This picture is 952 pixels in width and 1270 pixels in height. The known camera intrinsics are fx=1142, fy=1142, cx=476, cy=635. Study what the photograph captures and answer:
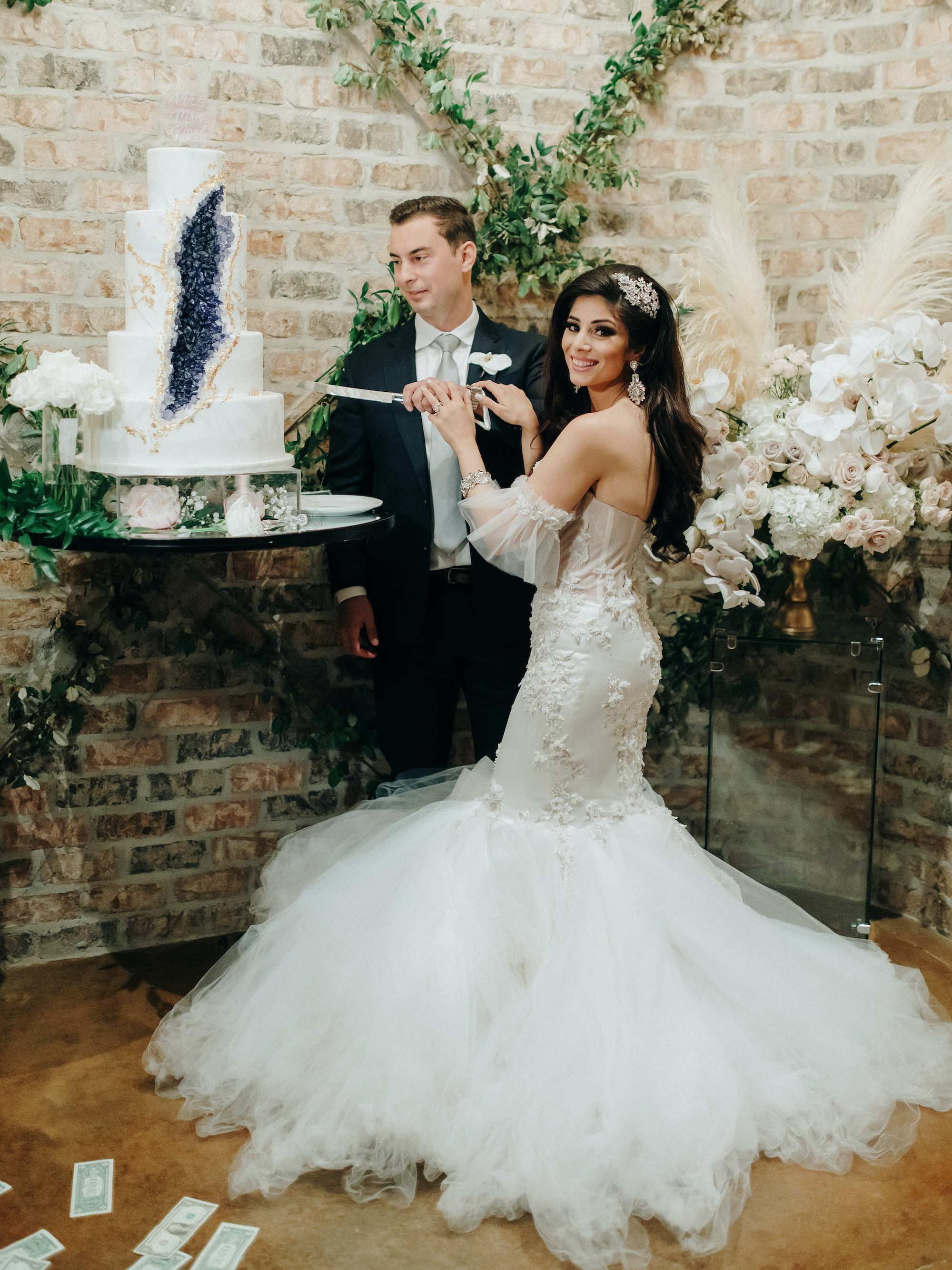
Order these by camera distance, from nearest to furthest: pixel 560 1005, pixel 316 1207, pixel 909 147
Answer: pixel 316 1207 < pixel 560 1005 < pixel 909 147

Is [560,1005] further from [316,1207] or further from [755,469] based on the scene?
[755,469]

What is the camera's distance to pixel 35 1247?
6.81 feet

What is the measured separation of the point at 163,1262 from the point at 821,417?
2.38m

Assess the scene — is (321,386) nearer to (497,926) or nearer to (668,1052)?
(497,926)

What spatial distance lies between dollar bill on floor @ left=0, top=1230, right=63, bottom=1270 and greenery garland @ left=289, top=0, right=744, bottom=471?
6.42 ft

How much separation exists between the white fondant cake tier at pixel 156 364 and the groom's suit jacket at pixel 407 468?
0.47 meters

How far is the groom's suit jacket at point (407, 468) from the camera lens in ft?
9.79

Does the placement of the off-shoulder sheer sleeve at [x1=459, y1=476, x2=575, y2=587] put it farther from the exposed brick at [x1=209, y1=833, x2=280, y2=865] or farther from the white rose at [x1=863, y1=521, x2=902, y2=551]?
the exposed brick at [x1=209, y1=833, x2=280, y2=865]

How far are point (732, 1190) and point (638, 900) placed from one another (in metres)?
0.58

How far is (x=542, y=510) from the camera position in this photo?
2432 millimetres

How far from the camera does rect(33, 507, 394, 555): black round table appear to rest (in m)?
2.36

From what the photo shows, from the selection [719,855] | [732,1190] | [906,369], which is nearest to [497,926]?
[732,1190]

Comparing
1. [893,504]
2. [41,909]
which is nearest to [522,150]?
[893,504]

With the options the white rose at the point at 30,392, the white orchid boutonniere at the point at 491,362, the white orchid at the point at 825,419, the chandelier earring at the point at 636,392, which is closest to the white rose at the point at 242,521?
the white rose at the point at 30,392
